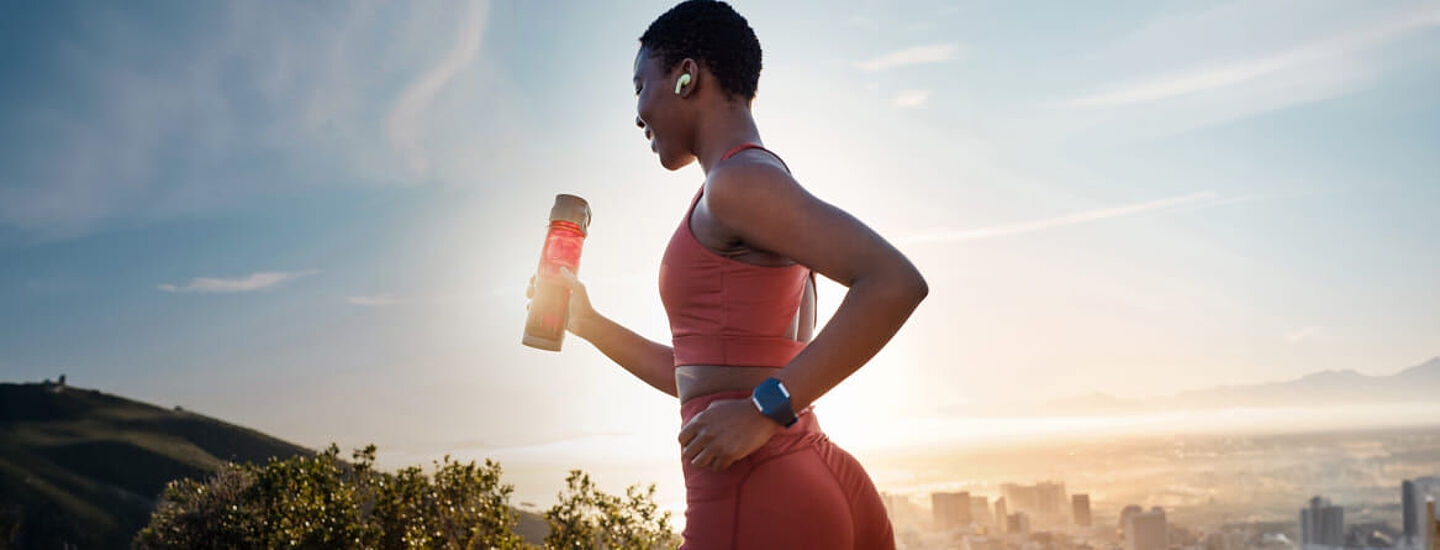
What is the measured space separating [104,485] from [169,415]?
1915 cm

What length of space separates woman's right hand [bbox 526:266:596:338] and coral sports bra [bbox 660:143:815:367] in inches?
33.8

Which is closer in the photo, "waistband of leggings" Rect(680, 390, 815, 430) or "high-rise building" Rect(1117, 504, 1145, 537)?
"waistband of leggings" Rect(680, 390, 815, 430)

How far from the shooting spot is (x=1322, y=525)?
52875mm

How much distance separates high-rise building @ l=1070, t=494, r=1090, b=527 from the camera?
5819cm

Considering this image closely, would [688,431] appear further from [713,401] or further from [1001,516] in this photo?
[1001,516]

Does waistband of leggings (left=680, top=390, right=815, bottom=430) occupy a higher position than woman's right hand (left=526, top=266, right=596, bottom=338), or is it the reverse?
woman's right hand (left=526, top=266, right=596, bottom=338)

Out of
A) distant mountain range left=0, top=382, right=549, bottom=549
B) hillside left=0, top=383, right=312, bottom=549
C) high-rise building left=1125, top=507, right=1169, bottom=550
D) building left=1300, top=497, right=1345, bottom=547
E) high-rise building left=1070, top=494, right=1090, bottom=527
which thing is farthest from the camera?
hillside left=0, top=383, right=312, bottom=549

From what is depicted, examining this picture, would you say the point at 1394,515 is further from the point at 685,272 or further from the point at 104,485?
the point at 104,485

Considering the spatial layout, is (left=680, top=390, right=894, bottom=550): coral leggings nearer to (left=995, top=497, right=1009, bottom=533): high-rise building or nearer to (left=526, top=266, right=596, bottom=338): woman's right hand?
(left=526, top=266, right=596, bottom=338): woman's right hand

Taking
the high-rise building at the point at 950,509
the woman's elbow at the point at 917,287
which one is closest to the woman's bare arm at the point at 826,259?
the woman's elbow at the point at 917,287

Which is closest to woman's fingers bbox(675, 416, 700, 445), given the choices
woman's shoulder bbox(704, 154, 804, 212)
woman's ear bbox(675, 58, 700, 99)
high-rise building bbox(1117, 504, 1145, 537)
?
woman's shoulder bbox(704, 154, 804, 212)

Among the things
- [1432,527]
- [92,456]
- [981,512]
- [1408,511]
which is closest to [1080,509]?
[981,512]

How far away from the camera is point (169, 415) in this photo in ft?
334

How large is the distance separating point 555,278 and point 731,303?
1.02 m
